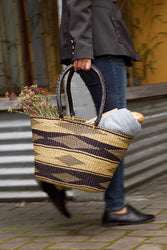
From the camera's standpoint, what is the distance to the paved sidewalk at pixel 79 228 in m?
2.80

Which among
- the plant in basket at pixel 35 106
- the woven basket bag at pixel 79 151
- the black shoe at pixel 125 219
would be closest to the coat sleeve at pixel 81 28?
the woven basket bag at pixel 79 151

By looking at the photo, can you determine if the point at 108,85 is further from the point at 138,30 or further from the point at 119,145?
the point at 138,30

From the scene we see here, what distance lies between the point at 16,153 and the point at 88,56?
5.54 feet

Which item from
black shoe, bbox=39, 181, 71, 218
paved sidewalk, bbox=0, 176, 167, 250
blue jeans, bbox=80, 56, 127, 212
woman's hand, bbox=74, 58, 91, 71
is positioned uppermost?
woman's hand, bbox=74, 58, 91, 71

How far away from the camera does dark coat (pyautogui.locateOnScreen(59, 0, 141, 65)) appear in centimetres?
286

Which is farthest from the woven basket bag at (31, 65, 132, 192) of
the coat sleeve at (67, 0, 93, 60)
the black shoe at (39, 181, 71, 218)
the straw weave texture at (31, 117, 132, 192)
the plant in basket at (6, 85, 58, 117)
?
the plant in basket at (6, 85, 58, 117)

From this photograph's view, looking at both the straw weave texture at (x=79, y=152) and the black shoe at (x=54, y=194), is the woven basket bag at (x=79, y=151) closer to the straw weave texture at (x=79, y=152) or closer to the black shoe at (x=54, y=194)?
the straw weave texture at (x=79, y=152)

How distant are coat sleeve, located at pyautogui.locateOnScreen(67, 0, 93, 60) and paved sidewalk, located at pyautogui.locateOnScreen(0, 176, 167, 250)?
1112 millimetres

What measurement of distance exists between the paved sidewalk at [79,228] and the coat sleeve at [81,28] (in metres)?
1.11

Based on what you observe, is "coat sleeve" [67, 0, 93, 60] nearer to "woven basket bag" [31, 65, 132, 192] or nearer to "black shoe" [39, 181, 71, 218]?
"woven basket bag" [31, 65, 132, 192]

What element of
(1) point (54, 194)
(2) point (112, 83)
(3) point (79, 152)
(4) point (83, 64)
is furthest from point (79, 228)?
(4) point (83, 64)

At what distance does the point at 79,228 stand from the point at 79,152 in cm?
73

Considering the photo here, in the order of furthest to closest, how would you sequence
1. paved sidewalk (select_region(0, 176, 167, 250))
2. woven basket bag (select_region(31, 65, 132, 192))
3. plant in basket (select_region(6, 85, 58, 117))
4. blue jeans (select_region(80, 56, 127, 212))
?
1. plant in basket (select_region(6, 85, 58, 117))
2. blue jeans (select_region(80, 56, 127, 212))
3. paved sidewalk (select_region(0, 176, 167, 250))
4. woven basket bag (select_region(31, 65, 132, 192))

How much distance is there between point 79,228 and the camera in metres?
3.18
